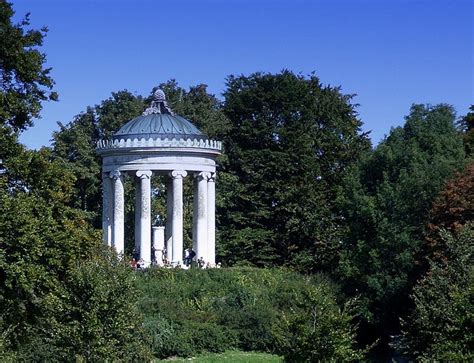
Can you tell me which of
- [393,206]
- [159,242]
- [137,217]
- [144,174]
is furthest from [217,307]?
[393,206]

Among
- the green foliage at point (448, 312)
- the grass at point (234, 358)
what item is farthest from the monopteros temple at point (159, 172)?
the green foliage at point (448, 312)

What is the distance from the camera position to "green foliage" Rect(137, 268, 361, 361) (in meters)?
48.5

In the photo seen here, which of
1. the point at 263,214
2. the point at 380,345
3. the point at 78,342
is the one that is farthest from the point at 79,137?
the point at 78,342

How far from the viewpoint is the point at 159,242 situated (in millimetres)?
60844

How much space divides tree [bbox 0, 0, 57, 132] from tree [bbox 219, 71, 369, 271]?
94.7 ft

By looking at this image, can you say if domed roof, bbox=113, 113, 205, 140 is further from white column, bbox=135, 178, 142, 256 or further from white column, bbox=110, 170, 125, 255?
white column, bbox=135, 178, 142, 256

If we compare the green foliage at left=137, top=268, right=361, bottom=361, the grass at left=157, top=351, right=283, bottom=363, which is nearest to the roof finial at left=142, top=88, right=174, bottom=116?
the green foliage at left=137, top=268, right=361, bottom=361

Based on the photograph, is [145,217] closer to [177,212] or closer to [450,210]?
[177,212]

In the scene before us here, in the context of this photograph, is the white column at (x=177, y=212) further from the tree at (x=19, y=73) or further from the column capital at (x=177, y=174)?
the tree at (x=19, y=73)

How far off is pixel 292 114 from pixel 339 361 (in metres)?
35.7

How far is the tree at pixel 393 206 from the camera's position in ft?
171

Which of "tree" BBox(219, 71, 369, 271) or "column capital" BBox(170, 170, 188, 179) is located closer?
"column capital" BBox(170, 170, 188, 179)

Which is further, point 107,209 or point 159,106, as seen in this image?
point 159,106

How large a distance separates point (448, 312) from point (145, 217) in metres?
25.3
